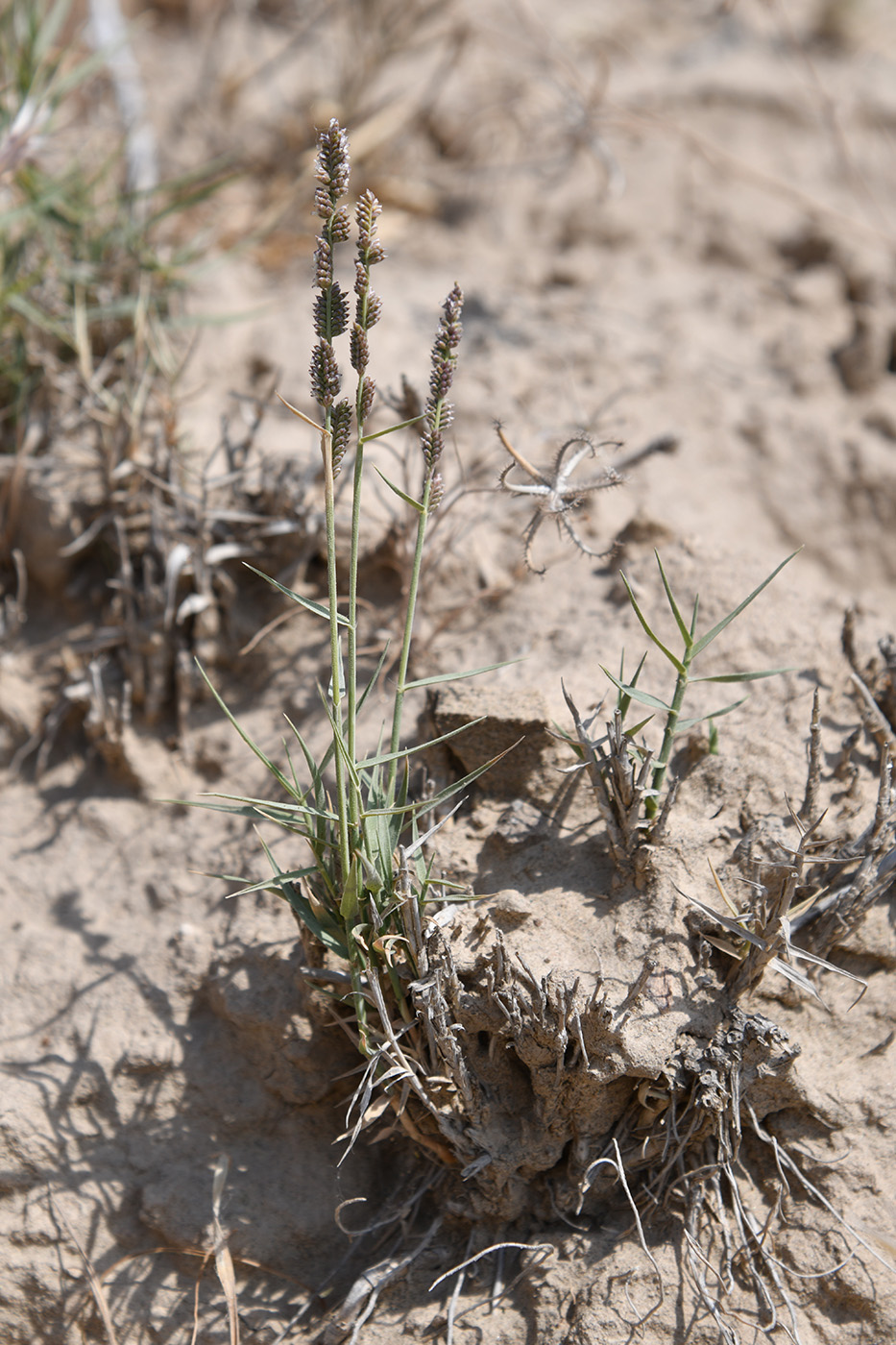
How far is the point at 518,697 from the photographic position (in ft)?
5.48

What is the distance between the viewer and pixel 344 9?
3525 millimetres

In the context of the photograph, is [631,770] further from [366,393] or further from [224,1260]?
[224,1260]

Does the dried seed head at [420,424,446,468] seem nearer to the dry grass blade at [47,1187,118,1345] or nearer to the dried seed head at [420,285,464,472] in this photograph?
the dried seed head at [420,285,464,472]

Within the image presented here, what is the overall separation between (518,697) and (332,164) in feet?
2.95

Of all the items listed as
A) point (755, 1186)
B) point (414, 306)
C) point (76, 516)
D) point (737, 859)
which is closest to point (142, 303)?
point (76, 516)

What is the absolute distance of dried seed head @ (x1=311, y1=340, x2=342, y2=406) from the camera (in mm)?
1075

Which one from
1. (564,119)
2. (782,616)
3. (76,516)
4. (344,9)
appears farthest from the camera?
(344,9)

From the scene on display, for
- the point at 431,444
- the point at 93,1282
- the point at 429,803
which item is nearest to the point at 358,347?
the point at 431,444

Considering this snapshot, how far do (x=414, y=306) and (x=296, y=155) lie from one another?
0.94m

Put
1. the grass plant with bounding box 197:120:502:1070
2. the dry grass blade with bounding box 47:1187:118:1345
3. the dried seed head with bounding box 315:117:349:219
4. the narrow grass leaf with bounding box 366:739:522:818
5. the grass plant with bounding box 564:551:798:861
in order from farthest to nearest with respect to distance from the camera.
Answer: the dry grass blade with bounding box 47:1187:118:1345 < the grass plant with bounding box 564:551:798:861 < the narrow grass leaf with bounding box 366:739:522:818 < the grass plant with bounding box 197:120:502:1070 < the dried seed head with bounding box 315:117:349:219

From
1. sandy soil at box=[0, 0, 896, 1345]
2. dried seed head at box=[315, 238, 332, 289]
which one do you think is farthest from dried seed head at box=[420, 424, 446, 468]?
sandy soil at box=[0, 0, 896, 1345]

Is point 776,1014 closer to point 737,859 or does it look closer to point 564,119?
point 737,859

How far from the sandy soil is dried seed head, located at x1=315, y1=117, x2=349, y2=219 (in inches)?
28.8

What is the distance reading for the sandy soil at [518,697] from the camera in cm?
148
